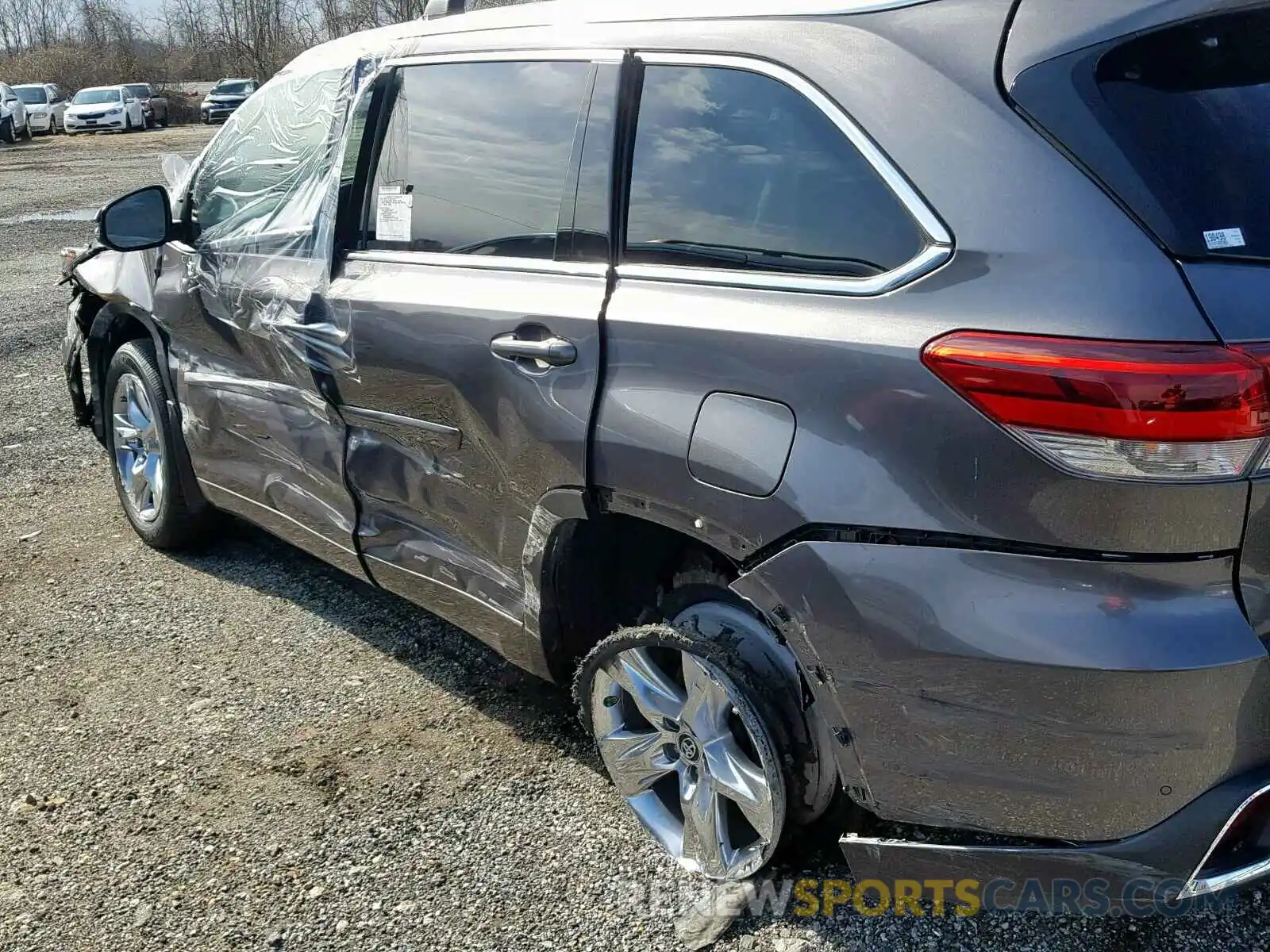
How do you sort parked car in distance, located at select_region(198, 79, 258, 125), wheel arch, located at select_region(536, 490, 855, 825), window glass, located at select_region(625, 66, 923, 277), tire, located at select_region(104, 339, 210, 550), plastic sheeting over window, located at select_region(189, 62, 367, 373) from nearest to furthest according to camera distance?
window glass, located at select_region(625, 66, 923, 277)
wheel arch, located at select_region(536, 490, 855, 825)
plastic sheeting over window, located at select_region(189, 62, 367, 373)
tire, located at select_region(104, 339, 210, 550)
parked car in distance, located at select_region(198, 79, 258, 125)

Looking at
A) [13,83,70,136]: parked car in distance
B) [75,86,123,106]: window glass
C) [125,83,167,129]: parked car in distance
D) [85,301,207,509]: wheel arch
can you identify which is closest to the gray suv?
[85,301,207,509]: wheel arch

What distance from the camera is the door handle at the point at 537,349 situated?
7.89 feet

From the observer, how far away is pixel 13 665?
3.77m

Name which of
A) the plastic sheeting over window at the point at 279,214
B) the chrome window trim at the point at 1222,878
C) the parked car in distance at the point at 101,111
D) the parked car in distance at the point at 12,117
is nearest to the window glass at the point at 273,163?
the plastic sheeting over window at the point at 279,214

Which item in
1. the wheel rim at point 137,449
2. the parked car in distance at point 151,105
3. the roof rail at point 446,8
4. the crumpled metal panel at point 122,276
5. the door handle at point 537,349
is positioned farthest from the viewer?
the parked car in distance at point 151,105

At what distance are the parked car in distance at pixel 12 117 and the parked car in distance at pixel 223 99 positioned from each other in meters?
6.09

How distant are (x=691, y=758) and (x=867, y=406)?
101cm

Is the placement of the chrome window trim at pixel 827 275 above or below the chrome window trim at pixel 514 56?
below

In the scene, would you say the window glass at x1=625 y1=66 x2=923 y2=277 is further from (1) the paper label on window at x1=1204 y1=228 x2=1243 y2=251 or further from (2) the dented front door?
(2) the dented front door

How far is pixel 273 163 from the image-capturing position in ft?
11.7

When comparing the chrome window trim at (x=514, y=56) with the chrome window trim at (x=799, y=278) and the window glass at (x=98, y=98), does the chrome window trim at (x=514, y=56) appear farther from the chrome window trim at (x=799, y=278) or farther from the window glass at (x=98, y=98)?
the window glass at (x=98, y=98)

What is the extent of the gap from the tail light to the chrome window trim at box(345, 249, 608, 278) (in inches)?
39.0

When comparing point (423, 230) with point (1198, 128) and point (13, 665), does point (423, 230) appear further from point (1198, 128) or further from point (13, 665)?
point (13, 665)

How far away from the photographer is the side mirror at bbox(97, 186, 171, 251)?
12.5 feet
